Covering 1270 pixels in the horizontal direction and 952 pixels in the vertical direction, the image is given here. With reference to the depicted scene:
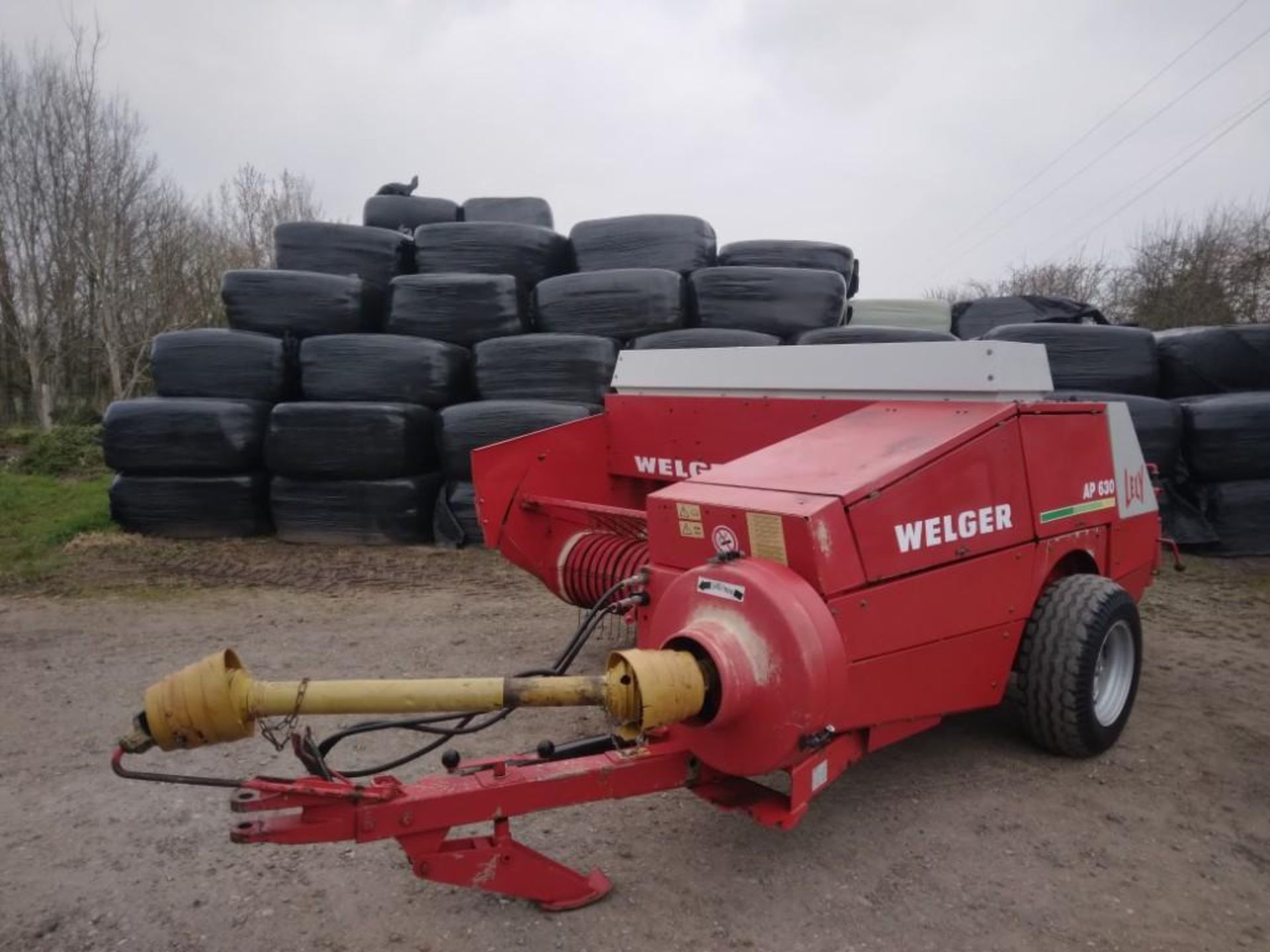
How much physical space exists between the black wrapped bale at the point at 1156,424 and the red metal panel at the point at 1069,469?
3.33 metres

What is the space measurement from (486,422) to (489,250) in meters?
1.79

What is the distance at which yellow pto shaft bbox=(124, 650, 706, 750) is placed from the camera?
183 cm

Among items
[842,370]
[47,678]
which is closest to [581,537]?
[842,370]

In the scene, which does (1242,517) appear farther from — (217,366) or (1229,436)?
(217,366)

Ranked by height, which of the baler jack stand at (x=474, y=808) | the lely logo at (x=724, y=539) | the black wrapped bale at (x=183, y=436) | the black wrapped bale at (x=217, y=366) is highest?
the black wrapped bale at (x=217, y=366)

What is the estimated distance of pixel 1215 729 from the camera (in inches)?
142

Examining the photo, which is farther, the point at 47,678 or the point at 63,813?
the point at 47,678

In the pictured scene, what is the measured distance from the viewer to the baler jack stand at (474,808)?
1.95 m

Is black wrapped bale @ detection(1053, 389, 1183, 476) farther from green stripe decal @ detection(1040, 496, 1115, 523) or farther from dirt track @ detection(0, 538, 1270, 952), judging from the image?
green stripe decal @ detection(1040, 496, 1115, 523)

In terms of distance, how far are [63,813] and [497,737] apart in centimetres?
142

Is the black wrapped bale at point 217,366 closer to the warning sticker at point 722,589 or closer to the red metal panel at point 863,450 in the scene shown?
the red metal panel at point 863,450

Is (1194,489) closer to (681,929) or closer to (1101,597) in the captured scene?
(1101,597)

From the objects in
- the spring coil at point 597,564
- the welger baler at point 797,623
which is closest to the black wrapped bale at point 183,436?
the spring coil at point 597,564

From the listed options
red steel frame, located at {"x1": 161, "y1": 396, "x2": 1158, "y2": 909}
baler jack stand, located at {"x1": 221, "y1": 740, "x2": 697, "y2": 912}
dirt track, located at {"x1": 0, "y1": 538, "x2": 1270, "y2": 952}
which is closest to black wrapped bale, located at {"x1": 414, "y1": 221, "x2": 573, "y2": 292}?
dirt track, located at {"x1": 0, "y1": 538, "x2": 1270, "y2": 952}
